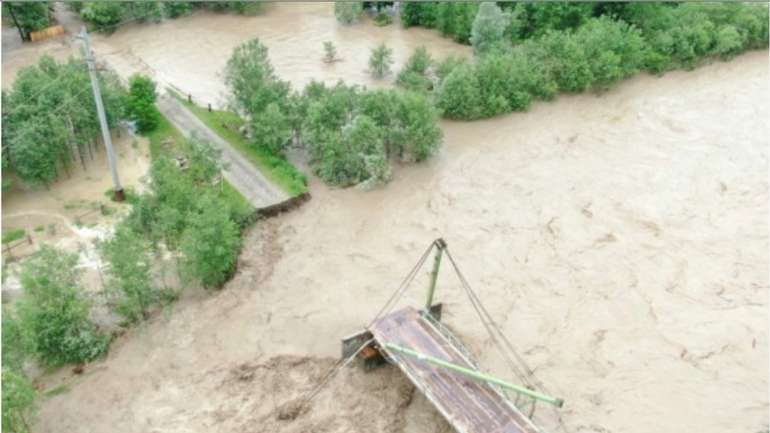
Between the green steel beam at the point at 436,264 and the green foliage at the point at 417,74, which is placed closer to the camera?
the green steel beam at the point at 436,264

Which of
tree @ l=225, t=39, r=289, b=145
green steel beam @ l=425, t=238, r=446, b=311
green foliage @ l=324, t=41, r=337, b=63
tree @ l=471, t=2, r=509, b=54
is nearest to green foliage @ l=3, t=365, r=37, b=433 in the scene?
green steel beam @ l=425, t=238, r=446, b=311

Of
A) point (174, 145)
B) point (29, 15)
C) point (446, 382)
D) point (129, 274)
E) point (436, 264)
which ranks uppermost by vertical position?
point (29, 15)

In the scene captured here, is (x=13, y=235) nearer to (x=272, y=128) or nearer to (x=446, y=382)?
(x=272, y=128)

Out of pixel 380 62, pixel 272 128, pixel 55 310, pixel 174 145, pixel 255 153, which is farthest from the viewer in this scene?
pixel 380 62

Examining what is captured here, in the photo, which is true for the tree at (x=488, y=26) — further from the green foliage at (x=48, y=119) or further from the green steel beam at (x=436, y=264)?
the green steel beam at (x=436, y=264)

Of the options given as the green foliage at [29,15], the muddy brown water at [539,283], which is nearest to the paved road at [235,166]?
the muddy brown water at [539,283]

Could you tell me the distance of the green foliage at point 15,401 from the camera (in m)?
17.8

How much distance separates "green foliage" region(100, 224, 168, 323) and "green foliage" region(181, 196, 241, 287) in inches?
55.8

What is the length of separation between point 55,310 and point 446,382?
12.2m

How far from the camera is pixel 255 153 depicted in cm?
3206

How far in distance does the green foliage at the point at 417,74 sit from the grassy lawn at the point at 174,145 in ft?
41.1

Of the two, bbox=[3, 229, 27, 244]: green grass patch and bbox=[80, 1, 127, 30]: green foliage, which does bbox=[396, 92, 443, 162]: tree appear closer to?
bbox=[3, 229, 27, 244]: green grass patch

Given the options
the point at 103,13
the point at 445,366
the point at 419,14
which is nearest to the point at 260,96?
the point at 445,366

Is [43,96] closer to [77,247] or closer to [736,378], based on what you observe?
[77,247]
